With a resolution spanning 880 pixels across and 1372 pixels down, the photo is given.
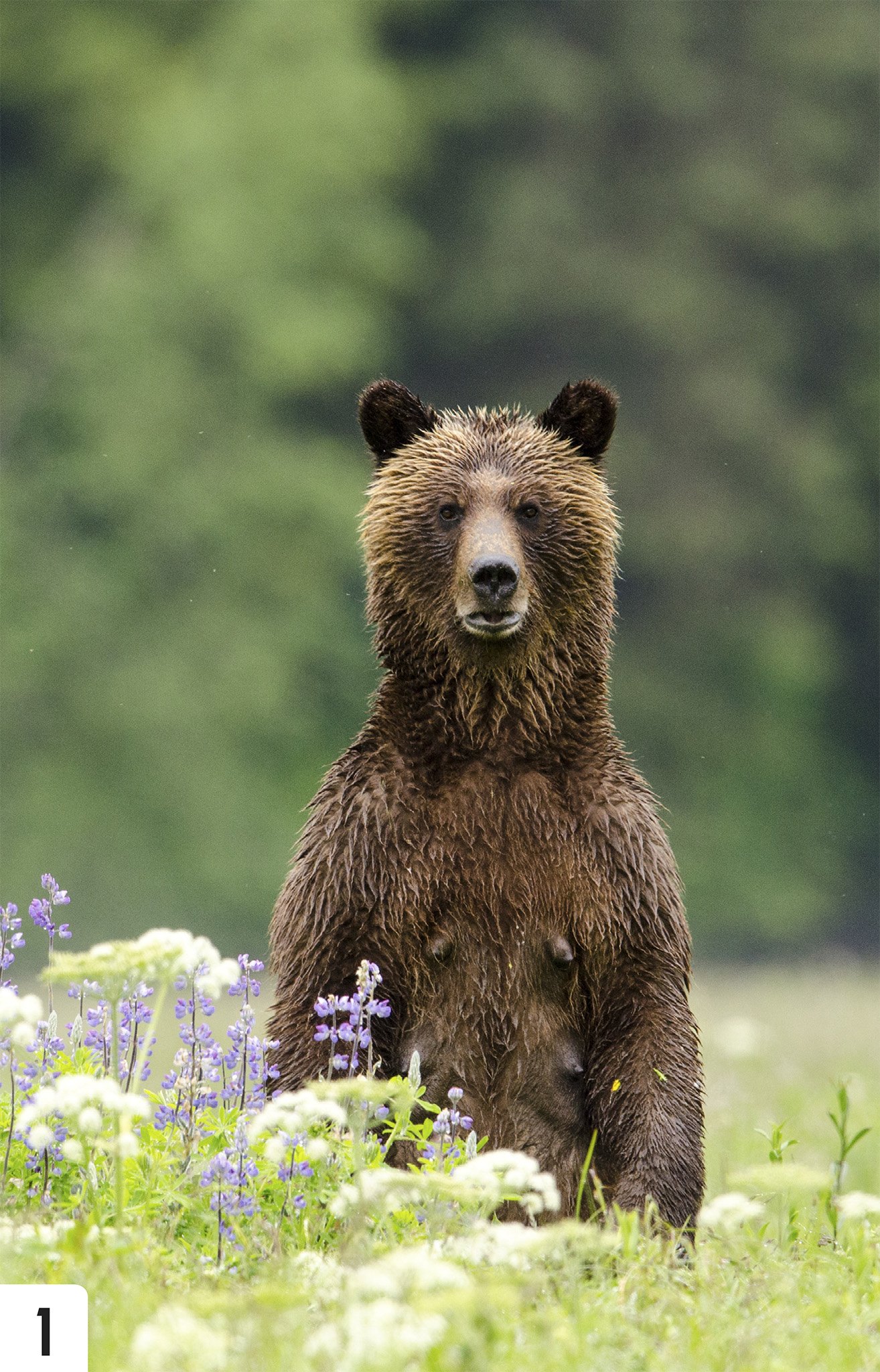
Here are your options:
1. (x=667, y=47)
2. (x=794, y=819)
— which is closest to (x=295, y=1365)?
(x=794, y=819)

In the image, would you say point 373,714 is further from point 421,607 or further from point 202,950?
point 202,950

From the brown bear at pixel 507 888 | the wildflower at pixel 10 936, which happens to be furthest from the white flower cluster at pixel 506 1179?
the wildflower at pixel 10 936

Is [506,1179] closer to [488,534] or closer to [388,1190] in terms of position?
[388,1190]

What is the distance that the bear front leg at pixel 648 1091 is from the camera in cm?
386

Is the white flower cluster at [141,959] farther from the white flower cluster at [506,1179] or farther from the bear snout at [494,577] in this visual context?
the bear snout at [494,577]

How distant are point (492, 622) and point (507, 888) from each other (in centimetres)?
56

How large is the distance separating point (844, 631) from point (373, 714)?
14224 millimetres

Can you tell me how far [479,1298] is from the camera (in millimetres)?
2293

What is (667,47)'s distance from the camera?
18703 millimetres

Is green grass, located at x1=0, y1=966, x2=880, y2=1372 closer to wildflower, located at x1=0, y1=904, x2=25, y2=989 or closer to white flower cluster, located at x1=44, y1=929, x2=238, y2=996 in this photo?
white flower cluster, located at x1=44, y1=929, x2=238, y2=996

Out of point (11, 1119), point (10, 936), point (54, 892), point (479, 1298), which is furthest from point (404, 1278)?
point (10, 936)

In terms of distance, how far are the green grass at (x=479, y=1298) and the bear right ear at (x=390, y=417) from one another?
1.90 metres

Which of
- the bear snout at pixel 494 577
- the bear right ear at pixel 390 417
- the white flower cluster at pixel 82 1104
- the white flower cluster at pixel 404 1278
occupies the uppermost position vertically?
the bear right ear at pixel 390 417

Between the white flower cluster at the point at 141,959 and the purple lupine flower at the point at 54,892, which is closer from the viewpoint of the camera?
the white flower cluster at the point at 141,959
